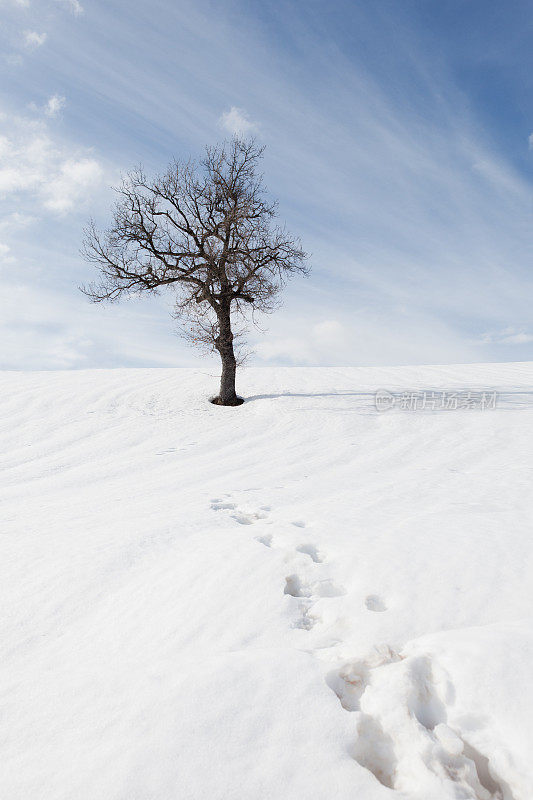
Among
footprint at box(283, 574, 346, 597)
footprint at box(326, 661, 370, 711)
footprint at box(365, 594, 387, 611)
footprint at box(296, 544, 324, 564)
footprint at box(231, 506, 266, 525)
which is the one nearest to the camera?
footprint at box(326, 661, 370, 711)

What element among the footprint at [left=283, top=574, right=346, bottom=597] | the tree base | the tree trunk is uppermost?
the tree trunk

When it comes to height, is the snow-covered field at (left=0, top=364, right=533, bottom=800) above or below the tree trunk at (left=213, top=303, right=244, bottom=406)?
below

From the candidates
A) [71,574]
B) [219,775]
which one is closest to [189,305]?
[71,574]

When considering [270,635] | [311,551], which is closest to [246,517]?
[311,551]

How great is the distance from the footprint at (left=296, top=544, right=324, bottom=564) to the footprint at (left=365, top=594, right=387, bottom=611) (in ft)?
1.89

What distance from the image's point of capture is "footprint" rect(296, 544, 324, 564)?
314cm

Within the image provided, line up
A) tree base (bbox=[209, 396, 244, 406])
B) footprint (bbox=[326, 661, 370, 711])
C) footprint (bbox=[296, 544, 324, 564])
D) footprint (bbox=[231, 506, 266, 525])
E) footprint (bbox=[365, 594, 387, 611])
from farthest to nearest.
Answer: tree base (bbox=[209, 396, 244, 406])
footprint (bbox=[231, 506, 266, 525])
footprint (bbox=[296, 544, 324, 564])
footprint (bbox=[365, 594, 387, 611])
footprint (bbox=[326, 661, 370, 711])

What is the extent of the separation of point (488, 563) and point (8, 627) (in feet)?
10.1

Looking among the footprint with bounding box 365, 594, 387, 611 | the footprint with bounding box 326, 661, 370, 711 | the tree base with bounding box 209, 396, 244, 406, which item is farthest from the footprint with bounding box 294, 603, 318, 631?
the tree base with bounding box 209, 396, 244, 406

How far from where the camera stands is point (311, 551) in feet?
10.7

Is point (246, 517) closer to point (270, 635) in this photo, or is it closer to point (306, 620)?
point (306, 620)

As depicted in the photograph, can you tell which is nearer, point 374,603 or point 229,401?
point 374,603

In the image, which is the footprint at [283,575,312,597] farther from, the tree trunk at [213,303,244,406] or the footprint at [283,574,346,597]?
the tree trunk at [213,303,244,406]

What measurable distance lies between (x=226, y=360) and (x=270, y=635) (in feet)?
31.6
